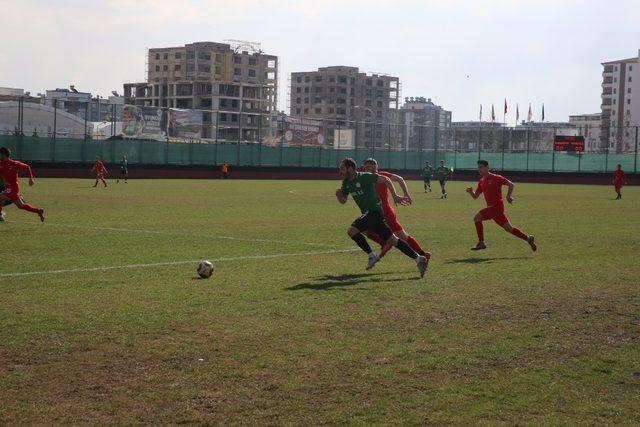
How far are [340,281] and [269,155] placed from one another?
65.1m

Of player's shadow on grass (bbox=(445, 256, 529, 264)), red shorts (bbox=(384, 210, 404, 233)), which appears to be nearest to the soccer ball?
red shorts (bbox=(384, 210, 404, 233))

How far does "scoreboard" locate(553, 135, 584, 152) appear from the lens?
80562 millimetres

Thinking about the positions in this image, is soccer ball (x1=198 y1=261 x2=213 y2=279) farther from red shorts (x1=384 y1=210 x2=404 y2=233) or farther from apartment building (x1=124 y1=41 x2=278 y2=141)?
apartment building (x1=124 y1=41 x2=278 y2=141)

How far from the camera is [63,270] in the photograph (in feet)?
45.3

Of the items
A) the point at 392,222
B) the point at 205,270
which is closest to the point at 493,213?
the point at 392,222

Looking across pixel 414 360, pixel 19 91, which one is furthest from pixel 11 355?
pixel 19 91

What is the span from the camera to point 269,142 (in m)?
80.2

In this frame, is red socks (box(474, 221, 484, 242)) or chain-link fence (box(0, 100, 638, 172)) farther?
chain-link fence (box(0, 100, 638, 172))

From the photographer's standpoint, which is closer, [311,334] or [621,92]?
[311,334]

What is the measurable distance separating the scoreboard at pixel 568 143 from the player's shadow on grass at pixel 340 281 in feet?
228

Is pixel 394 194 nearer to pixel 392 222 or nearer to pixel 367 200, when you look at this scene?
pixel 367 200

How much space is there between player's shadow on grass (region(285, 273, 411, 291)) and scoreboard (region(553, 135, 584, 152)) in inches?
2739

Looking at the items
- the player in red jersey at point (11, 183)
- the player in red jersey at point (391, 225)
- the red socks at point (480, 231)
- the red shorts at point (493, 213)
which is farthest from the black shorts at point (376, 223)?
the player in red jersey at point (11, 183)

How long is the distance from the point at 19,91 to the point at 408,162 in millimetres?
54043
